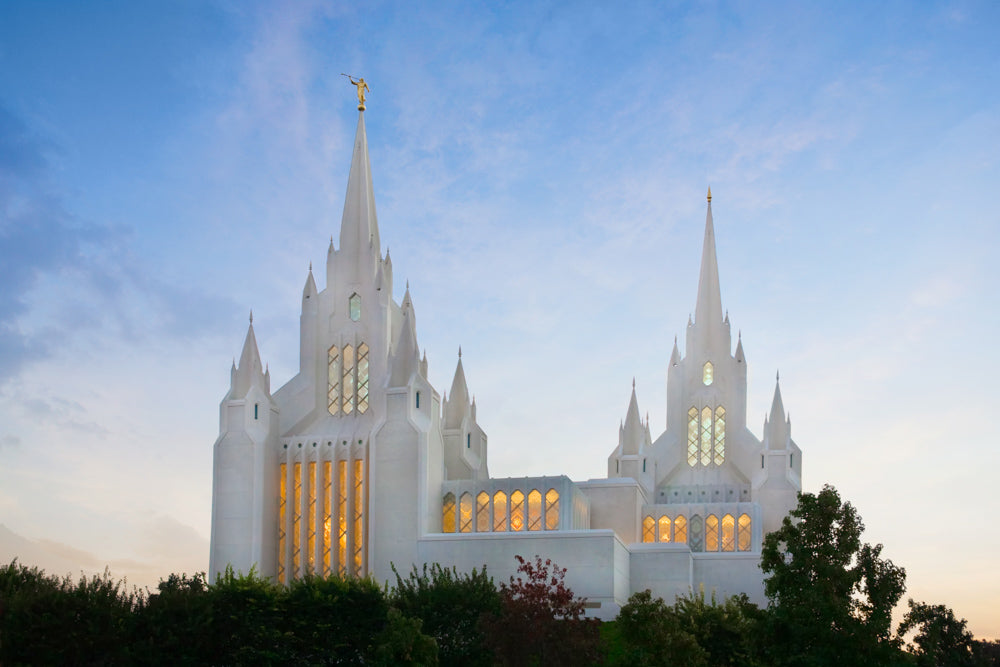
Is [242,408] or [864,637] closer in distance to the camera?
[864,637]

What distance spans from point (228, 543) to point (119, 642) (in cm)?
1548

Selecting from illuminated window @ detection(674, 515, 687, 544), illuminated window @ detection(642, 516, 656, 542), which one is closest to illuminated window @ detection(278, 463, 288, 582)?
illuminated window @ detection(642, 516, 656, 542)

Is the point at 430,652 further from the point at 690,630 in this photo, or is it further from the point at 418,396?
the point at 418,396

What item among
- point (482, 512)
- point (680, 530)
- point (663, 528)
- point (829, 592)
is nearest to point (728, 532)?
point (680, 530)

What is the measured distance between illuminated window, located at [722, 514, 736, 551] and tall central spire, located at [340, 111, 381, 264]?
22.7m

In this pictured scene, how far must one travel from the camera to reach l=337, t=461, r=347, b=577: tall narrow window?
49.1 meters

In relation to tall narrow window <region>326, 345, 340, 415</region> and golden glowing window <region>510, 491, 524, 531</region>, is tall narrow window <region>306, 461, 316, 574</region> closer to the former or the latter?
tall narrow window <region>326, 345, 340, 415</region>

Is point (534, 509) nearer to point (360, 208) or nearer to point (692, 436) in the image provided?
point (360, 208)

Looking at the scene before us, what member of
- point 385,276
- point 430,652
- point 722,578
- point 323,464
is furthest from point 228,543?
point 722,578

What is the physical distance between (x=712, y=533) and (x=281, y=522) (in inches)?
887

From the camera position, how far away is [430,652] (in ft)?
107

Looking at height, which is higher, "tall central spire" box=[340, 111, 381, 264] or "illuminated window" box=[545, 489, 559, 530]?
"tall central spire" box=[340, 111, 381, 264]

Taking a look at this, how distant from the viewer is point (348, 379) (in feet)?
174

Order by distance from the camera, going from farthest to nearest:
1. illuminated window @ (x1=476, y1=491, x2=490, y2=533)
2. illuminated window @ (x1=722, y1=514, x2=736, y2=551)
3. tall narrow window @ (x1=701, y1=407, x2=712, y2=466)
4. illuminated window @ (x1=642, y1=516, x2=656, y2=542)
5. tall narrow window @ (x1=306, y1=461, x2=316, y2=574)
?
tall narrow window @ (x1=701, y1=407, x2=712, y2=466) → illuminated window @ (x1=642, y1=516, x2=656, y2=542) → illuminated window @ (x1=722, y1=514, x2=736, y2=551) → tall narrow window @ (x1=306, y1=461, x2=316, y2=574) → illuminated window @ (x1=476, y1=491, x2=490, y2=533)
